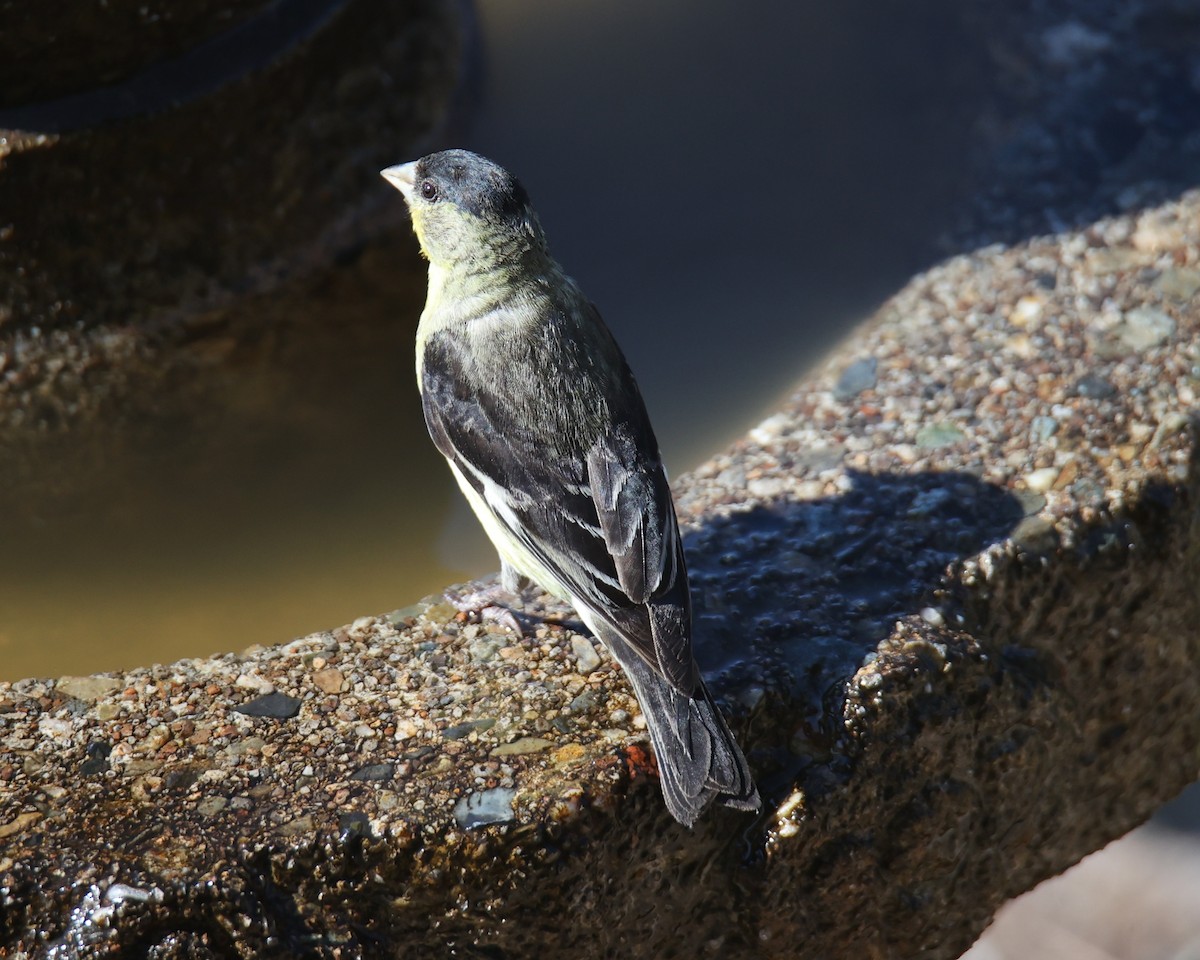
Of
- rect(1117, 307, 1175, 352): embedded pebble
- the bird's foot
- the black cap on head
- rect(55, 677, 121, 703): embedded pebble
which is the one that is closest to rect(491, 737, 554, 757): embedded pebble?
the bird's foot

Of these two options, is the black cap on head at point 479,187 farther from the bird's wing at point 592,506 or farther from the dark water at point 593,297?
the dark water at point 593,297

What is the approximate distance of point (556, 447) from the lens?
3.14 m

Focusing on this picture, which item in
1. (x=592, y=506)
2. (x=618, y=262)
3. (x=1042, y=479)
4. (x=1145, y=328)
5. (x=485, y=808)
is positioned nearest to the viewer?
(x=485, y=808)

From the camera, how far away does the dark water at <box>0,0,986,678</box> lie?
13.1 feet

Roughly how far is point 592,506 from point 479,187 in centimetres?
97

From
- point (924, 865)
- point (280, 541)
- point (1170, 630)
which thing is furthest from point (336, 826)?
point (1170, 630)

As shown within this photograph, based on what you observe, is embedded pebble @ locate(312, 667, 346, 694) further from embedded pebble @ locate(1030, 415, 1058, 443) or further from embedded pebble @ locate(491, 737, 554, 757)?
embedded pebble @ locate(1030, 415, 1058, 443)

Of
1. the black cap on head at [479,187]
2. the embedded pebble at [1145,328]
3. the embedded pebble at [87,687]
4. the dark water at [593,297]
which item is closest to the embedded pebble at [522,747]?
the embedded pebble at [87,687]

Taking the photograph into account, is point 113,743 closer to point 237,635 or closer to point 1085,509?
point 237,635

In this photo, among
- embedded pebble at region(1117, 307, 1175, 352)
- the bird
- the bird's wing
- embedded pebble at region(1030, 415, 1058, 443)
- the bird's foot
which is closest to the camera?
the bird

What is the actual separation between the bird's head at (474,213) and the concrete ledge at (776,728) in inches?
34.2

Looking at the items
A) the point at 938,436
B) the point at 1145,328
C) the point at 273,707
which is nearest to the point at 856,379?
the point at 938,436

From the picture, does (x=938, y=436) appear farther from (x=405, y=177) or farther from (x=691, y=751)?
(x=405, y=177)

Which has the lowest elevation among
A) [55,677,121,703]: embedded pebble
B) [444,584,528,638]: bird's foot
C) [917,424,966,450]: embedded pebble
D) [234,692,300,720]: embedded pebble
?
[917,424,966,450]: embedded pebble
